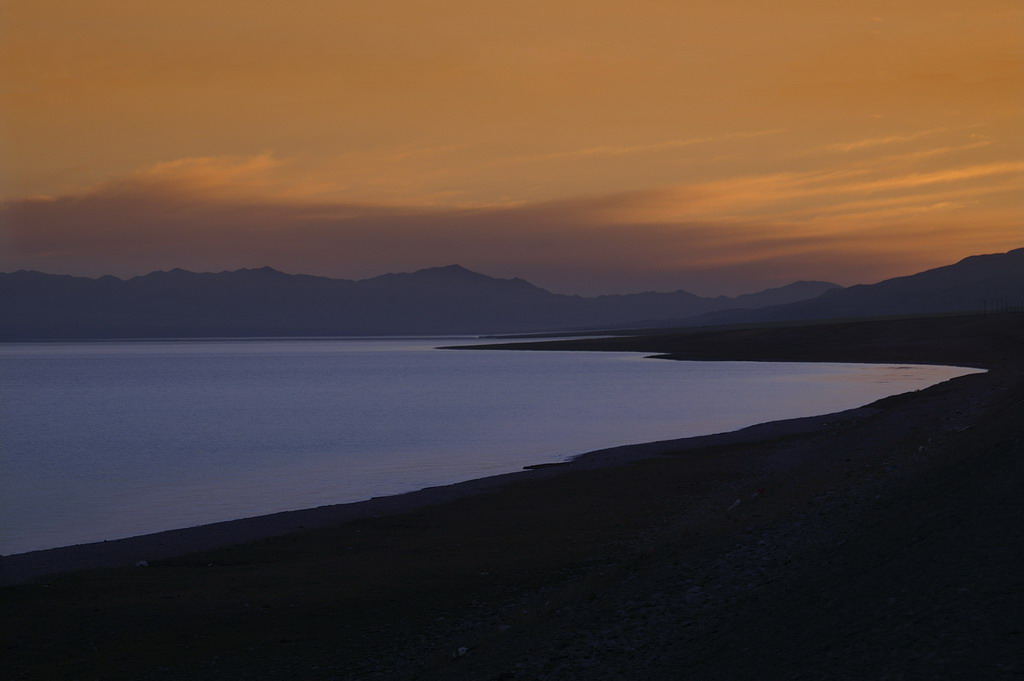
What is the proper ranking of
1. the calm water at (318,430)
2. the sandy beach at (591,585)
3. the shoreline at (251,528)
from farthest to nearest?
the calm water at (318,430)
the shoreline at (251,528)
the sandy beach at (591,585)

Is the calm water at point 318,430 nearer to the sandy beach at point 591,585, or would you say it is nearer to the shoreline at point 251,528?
the shoreline at point 251,528

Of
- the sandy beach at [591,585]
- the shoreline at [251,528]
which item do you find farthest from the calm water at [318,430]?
the sandy beach at [591,585]

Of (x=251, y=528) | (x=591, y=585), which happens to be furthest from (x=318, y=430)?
(x=591, y=585)

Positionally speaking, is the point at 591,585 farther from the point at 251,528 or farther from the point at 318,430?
the point at 318,430

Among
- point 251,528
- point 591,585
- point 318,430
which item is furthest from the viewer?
point 318,430

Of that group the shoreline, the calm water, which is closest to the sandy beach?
the shoreline

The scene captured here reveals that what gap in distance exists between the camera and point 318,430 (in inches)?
1879

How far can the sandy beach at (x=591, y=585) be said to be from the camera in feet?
30.8

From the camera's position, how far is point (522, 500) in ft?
76.7

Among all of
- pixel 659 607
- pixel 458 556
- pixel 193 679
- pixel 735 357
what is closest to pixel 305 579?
pixel 458 556

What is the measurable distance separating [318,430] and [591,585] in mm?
36044

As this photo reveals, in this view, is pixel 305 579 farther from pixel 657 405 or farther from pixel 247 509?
pixel 657 405

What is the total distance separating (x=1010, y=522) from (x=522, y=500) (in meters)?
13.9

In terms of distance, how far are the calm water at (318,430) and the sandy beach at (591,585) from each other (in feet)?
21.6
